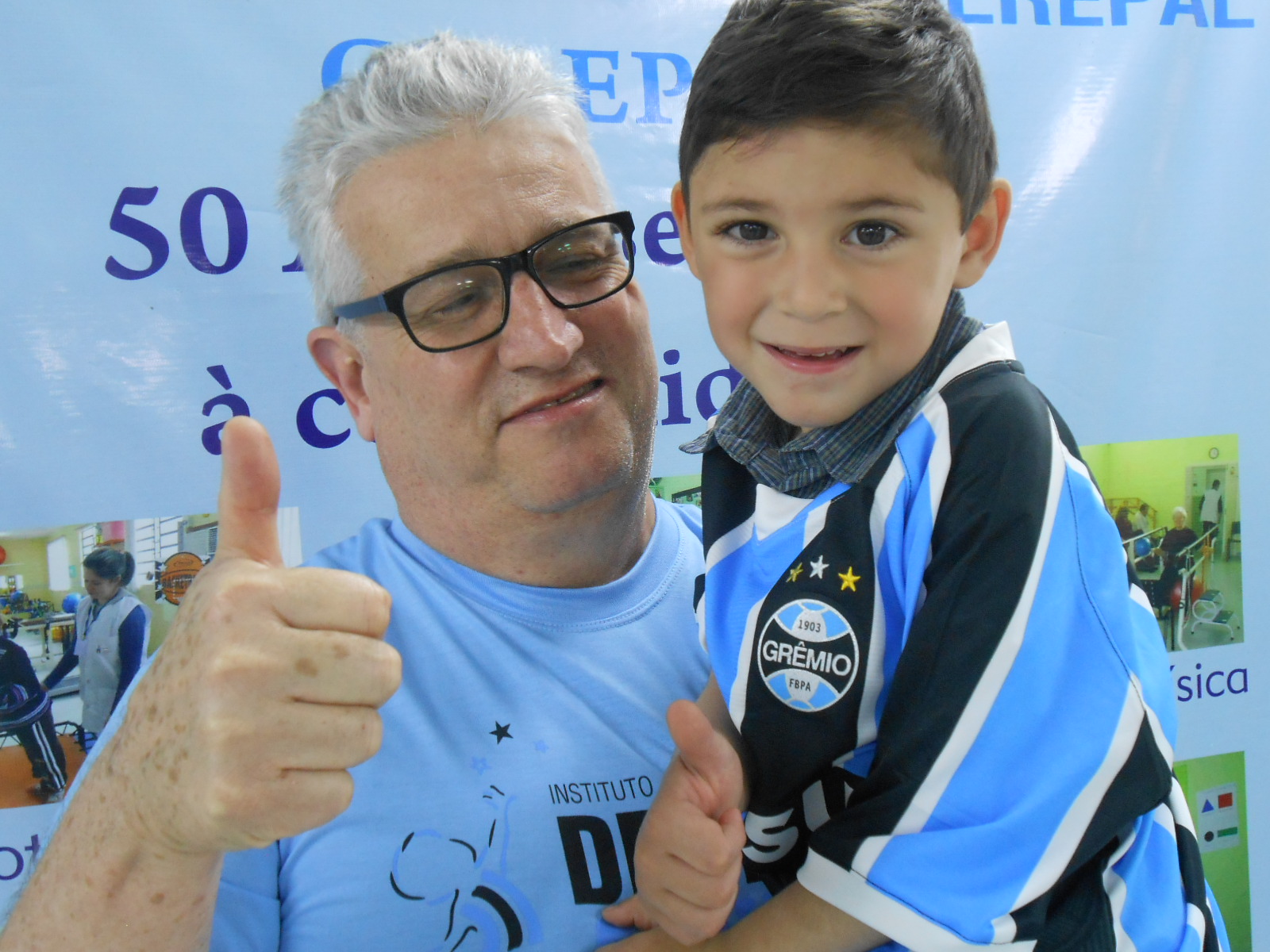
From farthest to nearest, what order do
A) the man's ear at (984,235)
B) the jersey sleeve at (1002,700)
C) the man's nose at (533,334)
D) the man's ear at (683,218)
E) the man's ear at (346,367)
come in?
1. the man's ear at (346,367)
2. the man's nose at (533,334)
3. the man's ear at (683,218)
4. the man's ear at (984,235)
5. the jersey sleeve at (1002,700)

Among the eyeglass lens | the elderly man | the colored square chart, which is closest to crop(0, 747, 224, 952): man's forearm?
the elderly man

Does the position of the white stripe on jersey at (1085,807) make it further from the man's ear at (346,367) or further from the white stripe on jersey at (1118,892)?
the man's ear at (346,367)

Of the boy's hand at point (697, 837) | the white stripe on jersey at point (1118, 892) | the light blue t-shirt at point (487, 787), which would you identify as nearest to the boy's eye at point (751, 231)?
the boy's hand at point (697, 837)

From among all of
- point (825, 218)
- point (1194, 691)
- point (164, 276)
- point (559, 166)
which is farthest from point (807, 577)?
point (1194, 691)

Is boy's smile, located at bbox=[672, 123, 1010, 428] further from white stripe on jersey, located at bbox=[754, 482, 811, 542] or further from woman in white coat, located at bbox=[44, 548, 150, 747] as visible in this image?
woman in white coat, located at bbox=[44, 548, 150, 747]

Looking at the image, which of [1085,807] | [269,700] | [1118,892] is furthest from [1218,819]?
[269,700]

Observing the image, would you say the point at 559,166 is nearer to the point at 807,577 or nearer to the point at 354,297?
the point at 354,297

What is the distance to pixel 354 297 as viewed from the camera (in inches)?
56.1

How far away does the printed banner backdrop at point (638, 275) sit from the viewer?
1.76 meters

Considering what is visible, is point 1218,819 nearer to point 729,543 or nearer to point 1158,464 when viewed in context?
point 1158,464

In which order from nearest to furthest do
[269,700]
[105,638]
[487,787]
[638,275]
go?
[269,700] < [487,787] < [105,638] < [638,275]

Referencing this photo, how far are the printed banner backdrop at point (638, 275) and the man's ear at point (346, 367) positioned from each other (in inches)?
15.0

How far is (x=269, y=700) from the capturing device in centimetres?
78

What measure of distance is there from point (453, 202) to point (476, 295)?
138 mm
